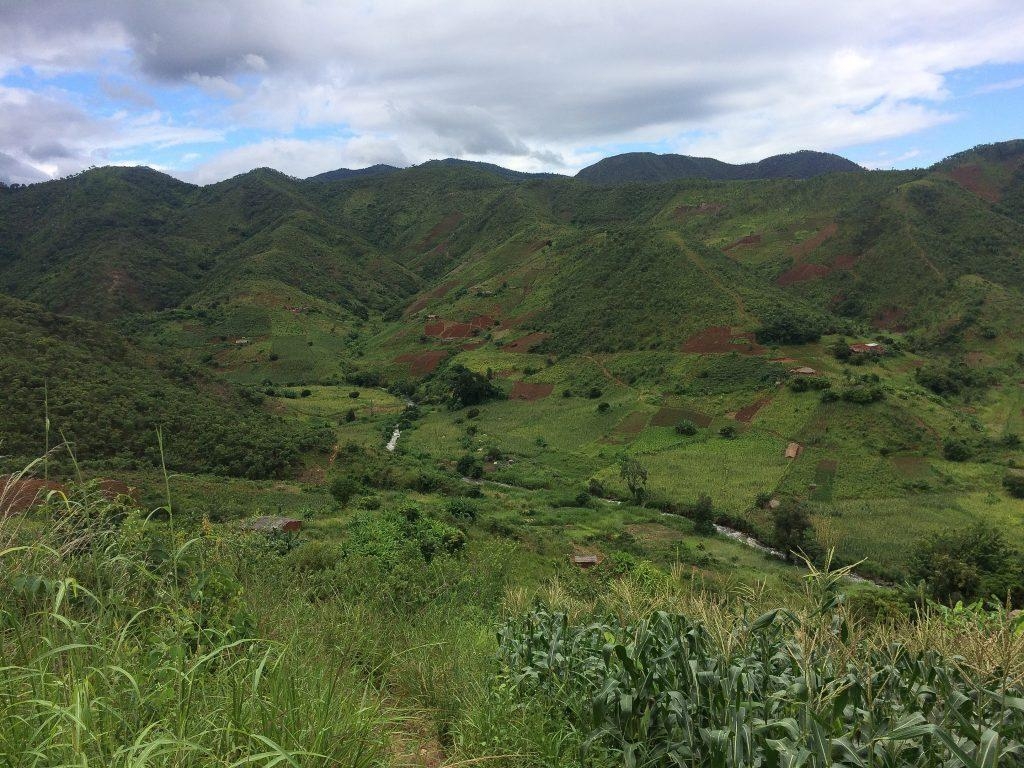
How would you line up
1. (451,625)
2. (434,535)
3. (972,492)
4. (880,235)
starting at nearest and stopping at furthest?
(451,625)
(434,535)
(972,492)
(880,235)

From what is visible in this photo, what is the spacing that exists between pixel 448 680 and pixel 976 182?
148635 mm

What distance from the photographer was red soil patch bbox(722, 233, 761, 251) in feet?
331

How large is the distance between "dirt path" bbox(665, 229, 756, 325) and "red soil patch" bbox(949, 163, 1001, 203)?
67829 millimetres

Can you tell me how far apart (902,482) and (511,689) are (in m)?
44.5

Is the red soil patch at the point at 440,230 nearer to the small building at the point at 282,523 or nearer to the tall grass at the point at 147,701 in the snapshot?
the small building at the point at 282,523

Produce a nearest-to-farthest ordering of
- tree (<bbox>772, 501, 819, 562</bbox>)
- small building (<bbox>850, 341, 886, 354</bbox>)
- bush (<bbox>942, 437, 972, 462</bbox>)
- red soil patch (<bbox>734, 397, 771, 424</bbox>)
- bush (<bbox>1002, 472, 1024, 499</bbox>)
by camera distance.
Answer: tree (<bbox>772, 501, 819, 562</bbox>) < bush (<bbox>1002, 472, 1024, 499</bbox>) < bush (<bbox>942, 437, 972, 462</bbox>) < red soil patch (<bbox>734, 397, 771, 424</bbox>) < small building (<bbox>850, 341, 886, 354</bbox>)

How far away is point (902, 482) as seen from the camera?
39.0 meters

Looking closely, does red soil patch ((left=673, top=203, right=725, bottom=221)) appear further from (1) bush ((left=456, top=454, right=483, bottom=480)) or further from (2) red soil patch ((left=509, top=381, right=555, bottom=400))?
(1) bush ((left=456, top=454, right=483, bottom=480))

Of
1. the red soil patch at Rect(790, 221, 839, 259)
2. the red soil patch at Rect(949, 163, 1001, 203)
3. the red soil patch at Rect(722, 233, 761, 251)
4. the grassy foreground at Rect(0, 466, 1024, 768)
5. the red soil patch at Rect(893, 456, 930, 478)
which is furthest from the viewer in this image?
the red soil patch at Rect(949, 163, 1001, 203)

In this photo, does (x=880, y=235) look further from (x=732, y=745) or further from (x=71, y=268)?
(x=71, y=268)

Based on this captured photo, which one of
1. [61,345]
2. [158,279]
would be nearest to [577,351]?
[61,345]

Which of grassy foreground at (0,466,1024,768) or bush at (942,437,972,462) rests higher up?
grassy foreground at (0,466,1024,768)

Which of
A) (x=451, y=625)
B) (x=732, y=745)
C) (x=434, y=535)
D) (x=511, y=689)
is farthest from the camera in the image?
(x=434, y=535)

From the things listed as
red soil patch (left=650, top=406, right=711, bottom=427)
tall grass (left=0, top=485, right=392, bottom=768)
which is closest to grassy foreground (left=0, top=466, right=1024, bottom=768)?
tall grass (left=0, top=485, right=392, bottom=768)
